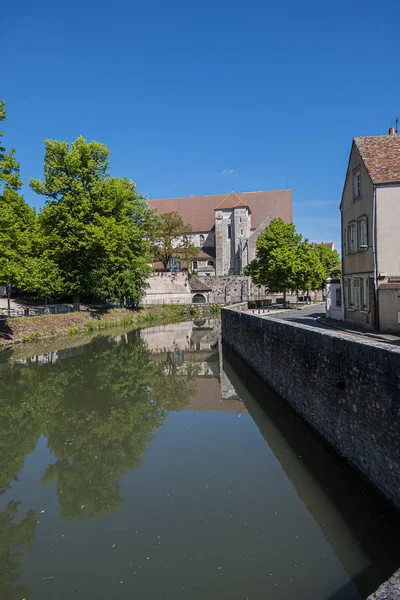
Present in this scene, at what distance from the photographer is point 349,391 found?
24.7 feet

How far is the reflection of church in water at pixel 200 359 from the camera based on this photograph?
13.9 metres

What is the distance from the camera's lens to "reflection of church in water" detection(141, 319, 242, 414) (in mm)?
13949

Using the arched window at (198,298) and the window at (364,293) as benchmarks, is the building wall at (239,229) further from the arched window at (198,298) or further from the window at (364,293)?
the window at (364,293)

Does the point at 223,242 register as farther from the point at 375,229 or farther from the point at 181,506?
the point at 181,506

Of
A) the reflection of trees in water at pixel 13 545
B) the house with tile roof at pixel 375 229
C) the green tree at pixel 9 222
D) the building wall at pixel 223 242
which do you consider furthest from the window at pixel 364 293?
the building wall at pixel 223 242

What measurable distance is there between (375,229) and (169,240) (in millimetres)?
51069

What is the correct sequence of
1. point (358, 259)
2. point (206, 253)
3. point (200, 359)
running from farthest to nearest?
point (206, 253) → point (200, 359) → point (358, 259)

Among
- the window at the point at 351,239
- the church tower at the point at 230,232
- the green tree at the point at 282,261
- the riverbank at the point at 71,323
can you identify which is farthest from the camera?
A: the church tower at the point at 230,232

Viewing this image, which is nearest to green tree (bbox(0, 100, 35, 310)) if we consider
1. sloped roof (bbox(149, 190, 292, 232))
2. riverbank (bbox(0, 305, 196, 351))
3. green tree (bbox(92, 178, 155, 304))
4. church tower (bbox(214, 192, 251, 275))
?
riverbank (bbox(0, 305, 196, 351))

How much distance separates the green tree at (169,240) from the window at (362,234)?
1734 inches

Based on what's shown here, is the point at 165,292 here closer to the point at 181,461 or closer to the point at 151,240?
the point at 151,240

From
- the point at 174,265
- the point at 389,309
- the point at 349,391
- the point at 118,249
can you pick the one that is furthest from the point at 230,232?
the point at 349,391

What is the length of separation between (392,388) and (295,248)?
38.8 metres

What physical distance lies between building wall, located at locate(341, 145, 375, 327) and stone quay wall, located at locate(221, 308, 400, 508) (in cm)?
689
